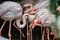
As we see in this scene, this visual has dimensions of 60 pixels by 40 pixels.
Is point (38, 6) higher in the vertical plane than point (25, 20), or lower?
higher

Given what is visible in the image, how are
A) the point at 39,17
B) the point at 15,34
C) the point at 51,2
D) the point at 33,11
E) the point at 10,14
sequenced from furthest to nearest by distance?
the point at 15,34, the point at 33,11, the point at 39,17, the point at 10,14, the point at 51,2

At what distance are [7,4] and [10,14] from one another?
0.23 m

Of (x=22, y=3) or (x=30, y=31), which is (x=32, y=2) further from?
(x=30, y=31)

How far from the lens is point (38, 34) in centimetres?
501

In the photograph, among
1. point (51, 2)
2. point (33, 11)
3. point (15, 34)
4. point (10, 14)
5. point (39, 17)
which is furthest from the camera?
point (15, 34)

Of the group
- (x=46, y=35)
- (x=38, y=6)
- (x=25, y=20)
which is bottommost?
(x=46, y=35)

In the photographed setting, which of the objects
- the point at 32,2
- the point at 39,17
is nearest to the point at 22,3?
the point at 32,2

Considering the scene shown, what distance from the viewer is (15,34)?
491 cm

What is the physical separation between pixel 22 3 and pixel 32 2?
0.82ft

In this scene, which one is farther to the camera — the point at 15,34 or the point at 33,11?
the point at 15,34

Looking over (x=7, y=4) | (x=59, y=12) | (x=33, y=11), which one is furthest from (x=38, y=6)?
(x=59, y=12)

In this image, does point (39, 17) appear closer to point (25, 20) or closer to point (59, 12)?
point (25, 20)

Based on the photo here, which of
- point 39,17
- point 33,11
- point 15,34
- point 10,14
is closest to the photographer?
point 10,14

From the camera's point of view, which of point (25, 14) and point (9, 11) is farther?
point (25, 14)
